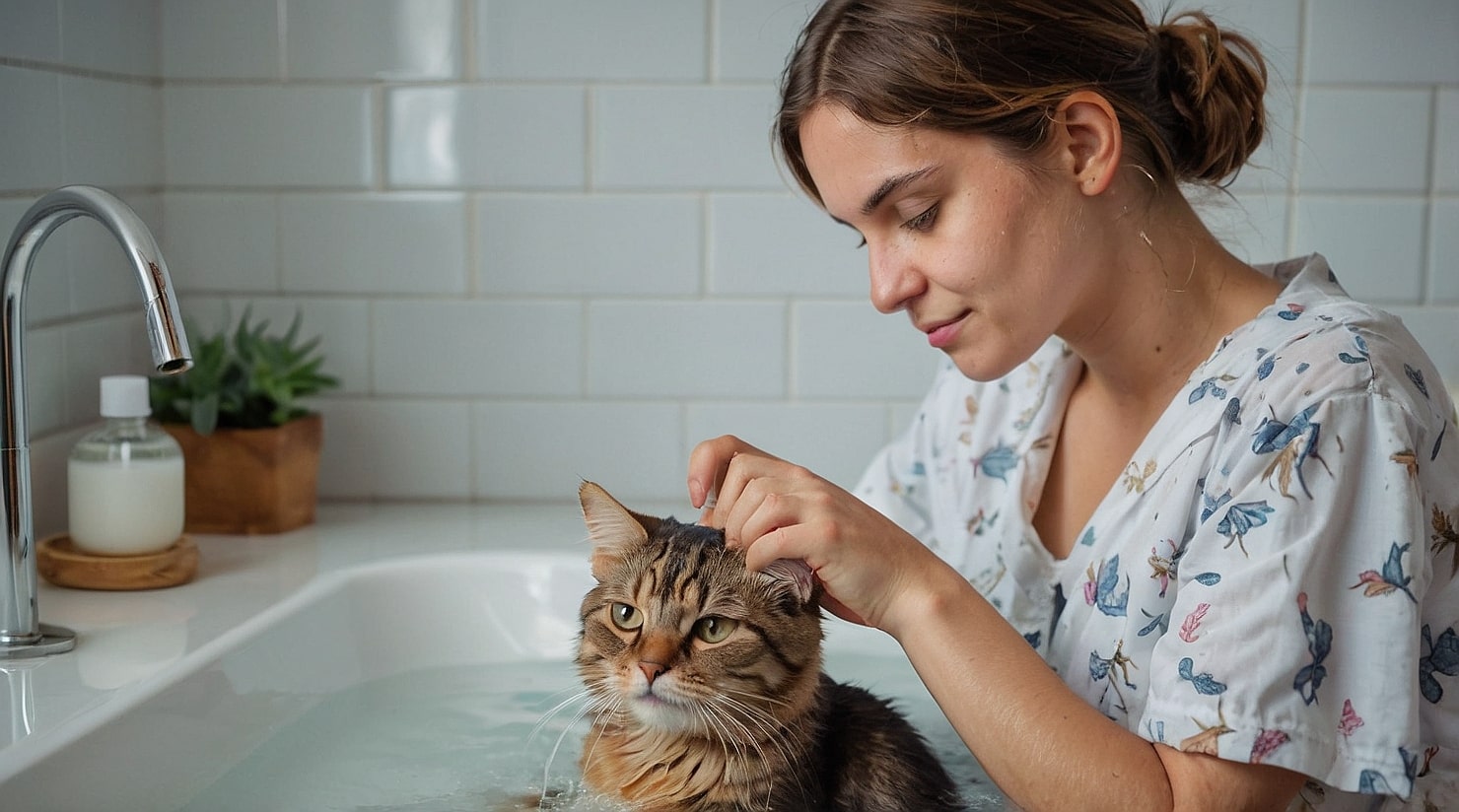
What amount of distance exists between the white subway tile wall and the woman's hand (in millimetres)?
871

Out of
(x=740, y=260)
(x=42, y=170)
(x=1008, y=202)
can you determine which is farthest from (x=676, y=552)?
(x=42, y=170)

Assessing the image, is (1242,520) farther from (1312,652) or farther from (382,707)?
(382,707)

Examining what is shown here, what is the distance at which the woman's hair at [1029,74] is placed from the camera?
1.11 meters

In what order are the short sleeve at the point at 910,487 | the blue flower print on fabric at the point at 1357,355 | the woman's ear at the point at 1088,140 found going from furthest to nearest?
the short sleeve at the point at 910,487
the woman's ear at the point at 1088,140
the blue flower print on fabric at the point at 1357,355

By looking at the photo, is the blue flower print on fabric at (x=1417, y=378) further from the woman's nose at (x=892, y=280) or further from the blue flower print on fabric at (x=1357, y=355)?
the woman's nose at (x=892, y=280)

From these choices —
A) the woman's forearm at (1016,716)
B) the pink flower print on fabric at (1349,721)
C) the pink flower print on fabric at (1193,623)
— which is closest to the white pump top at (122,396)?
the woman's forearm at (1016,716)

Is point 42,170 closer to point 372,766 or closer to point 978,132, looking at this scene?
point 372,766

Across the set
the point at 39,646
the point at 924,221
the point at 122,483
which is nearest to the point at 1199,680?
the point at 924,221

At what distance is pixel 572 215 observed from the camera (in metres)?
1.96

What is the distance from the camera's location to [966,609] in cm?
104

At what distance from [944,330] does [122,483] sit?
94 cm

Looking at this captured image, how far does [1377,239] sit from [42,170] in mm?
1789

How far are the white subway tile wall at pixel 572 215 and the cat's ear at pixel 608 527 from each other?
0.80 meters

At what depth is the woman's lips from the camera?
1172 mm
